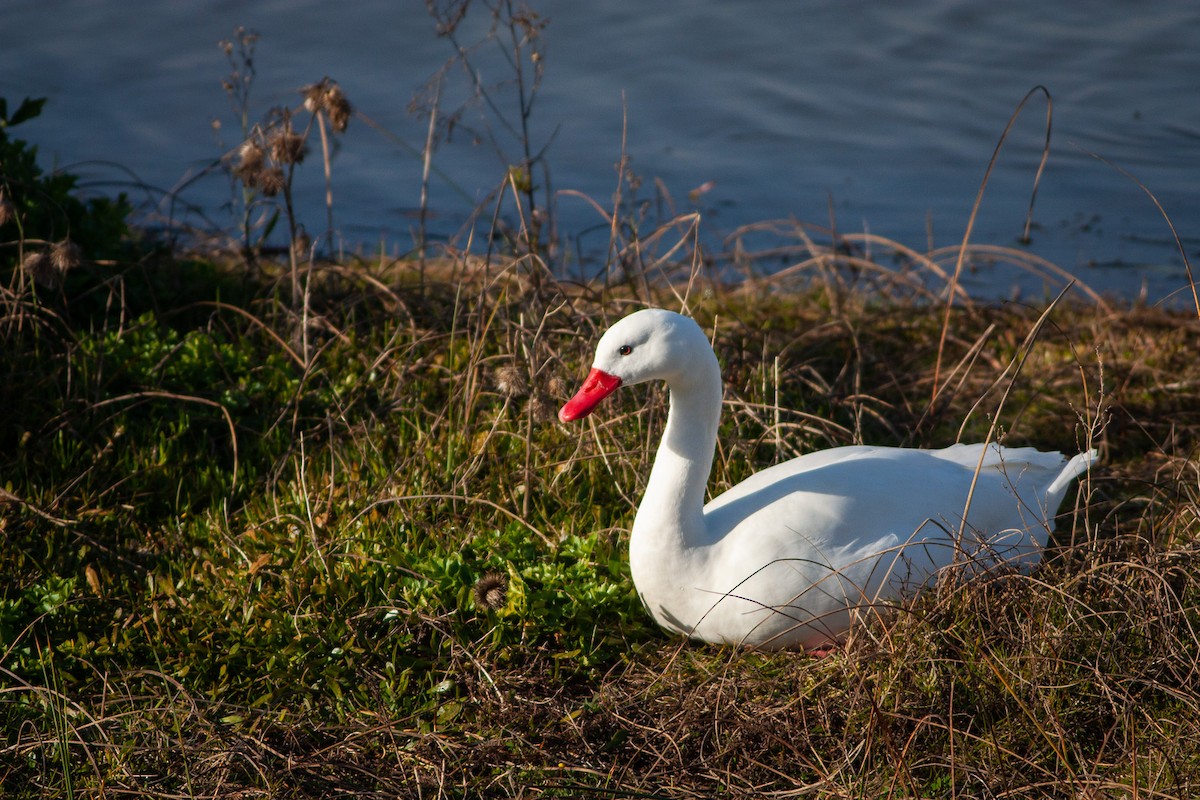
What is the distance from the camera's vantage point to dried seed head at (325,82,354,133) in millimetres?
4531

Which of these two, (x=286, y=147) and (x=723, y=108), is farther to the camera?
(x=723, y=108)

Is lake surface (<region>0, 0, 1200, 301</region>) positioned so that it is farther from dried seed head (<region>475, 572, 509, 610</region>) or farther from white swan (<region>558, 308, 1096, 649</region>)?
dried seed head (<region>475, 572, 509, 610</region>)

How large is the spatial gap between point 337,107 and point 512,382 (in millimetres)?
1435

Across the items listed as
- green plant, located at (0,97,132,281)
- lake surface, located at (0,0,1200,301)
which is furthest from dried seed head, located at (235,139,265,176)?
lake surface, located at (0,0,1200,301)

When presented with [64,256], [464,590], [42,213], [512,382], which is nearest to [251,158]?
[64,256]

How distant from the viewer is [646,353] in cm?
320

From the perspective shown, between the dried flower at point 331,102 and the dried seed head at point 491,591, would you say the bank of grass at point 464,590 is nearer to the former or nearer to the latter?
the dried seed head at point 491,591

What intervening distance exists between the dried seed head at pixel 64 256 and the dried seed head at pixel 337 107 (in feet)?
3.61

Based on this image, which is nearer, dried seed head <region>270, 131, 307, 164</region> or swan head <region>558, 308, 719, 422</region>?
swan head <region>558, 308, 719, 422</region>

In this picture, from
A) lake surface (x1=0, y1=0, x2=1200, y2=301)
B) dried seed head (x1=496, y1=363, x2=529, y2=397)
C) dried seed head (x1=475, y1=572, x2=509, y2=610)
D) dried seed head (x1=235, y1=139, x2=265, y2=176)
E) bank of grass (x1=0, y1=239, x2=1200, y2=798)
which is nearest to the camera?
bank of grass (x1=0, y1=239, x2=1200, y2=798)

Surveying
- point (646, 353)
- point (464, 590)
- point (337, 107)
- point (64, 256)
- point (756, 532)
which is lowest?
point (464, 590)

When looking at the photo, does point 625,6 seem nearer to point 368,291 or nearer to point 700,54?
point 700,54

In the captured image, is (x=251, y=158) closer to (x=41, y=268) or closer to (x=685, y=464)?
(x=41, y=268)

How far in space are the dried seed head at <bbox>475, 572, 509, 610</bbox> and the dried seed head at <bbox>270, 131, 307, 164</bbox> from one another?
82.9 inches
